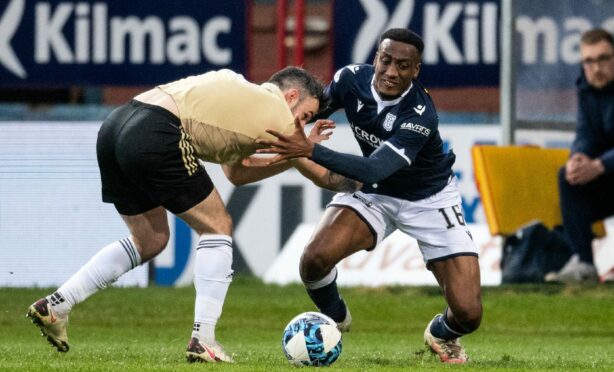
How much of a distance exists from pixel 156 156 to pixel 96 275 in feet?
2.79

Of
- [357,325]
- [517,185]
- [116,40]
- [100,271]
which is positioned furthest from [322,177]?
[116,40]

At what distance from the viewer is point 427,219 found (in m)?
9.66

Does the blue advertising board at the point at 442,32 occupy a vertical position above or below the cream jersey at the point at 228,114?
below

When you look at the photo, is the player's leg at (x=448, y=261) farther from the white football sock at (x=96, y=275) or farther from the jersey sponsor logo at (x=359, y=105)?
the white football sock at (x=96, y=275)

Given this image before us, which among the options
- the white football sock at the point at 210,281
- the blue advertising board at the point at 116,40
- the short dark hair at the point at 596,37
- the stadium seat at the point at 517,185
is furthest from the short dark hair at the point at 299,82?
the blue advertising board at the point at 116,40

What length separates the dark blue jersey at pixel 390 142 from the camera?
28.5ft

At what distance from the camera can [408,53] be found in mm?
9047

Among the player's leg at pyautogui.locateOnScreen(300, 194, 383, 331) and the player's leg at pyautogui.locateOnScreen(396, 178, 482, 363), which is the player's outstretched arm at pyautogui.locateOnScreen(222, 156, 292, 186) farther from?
the player's leg at pyautogui.locateOnScreen(396, 178, 482, 363)

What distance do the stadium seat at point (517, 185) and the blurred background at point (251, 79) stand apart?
1.25 feet

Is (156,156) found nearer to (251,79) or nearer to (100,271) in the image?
(100,271)

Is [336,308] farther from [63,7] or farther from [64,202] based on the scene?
[63,7]

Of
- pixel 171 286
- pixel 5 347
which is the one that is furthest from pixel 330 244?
pixel 171 286

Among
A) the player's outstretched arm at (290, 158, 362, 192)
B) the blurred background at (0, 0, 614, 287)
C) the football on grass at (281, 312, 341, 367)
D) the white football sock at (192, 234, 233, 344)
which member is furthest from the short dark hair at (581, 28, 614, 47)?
the white football sock at (192, 234, 233, 344)

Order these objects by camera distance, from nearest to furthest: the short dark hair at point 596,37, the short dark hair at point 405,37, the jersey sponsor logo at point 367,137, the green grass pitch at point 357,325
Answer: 1. the short dark hair at point 405,37
2. the jersey sponsor logo at point 367,137
3. the green grass pitch at point 357,325
4. the short dark hair at point 596,37
